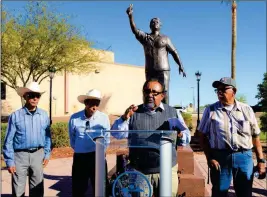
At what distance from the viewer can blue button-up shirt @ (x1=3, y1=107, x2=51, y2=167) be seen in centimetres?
387

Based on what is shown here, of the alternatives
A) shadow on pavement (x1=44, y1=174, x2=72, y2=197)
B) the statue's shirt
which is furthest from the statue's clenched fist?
shadow on pavement (x1=44, y1=174, x2=72, y2=197)

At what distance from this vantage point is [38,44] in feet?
62.4

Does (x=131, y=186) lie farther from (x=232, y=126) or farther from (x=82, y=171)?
(x=82, y=171)

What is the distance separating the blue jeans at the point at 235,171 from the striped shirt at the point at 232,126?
9 centimetres

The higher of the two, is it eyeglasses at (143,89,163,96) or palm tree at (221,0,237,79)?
palm tree at (221,0,237,79)

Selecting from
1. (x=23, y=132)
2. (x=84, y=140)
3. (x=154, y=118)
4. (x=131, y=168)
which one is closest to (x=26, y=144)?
(x=23, y=132)

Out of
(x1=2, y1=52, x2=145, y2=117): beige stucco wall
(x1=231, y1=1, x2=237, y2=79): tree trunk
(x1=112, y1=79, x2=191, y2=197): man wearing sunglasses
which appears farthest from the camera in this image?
(x1=2, y1=52, x2=145, y2=117): beige stucco wall

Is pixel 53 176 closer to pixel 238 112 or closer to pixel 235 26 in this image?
pixel 238 112

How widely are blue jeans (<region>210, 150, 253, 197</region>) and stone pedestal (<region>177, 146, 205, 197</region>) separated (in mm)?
1396

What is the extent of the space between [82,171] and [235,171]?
183 centimetres

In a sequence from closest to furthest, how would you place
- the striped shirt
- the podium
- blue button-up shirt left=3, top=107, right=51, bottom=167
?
the podium < the striped shirt < blue button-up shirt left=3, top=107, right=51, bottom=167

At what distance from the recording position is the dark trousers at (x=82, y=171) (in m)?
3.90

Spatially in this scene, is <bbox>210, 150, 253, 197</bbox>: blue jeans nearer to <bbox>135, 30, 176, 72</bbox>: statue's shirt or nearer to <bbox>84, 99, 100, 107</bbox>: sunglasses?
<bbox>84, 99, 100, 107</bbox>: sunglasses

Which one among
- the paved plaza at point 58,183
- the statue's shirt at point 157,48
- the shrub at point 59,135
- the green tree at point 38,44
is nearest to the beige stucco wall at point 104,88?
the green tree at point 38,44
